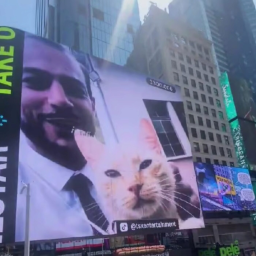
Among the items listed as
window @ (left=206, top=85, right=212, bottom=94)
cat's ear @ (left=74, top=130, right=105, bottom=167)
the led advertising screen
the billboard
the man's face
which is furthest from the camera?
window @ (left=206, top=85, right=212, bottom=94)

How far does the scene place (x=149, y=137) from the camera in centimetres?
3272

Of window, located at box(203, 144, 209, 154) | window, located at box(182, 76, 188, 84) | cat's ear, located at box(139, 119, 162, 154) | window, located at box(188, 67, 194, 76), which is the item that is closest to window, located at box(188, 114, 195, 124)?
window, located at box(203, 144, 209, 154)

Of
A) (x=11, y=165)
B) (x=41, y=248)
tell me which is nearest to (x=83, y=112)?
(x=11, y=165)

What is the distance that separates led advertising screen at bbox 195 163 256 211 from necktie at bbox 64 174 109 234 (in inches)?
767

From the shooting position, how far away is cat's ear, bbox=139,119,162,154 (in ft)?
106

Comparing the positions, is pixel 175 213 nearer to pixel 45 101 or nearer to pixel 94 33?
pixel 45 101

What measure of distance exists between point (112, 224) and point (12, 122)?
486 inches

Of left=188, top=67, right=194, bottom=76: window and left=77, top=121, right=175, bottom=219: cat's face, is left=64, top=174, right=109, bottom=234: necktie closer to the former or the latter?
left=77, top=121, right=175, bottom=219: cat's face

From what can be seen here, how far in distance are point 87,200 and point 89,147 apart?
505cm

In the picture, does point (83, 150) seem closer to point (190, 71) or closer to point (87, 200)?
point (87, 200)

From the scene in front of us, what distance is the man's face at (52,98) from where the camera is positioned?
Answer: 84.3 feet

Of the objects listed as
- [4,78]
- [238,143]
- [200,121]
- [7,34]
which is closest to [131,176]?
[4,78]

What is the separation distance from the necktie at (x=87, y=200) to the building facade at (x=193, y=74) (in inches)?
1485

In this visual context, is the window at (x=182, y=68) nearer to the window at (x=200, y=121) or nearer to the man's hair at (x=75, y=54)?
the window at (x=200, y=121)
